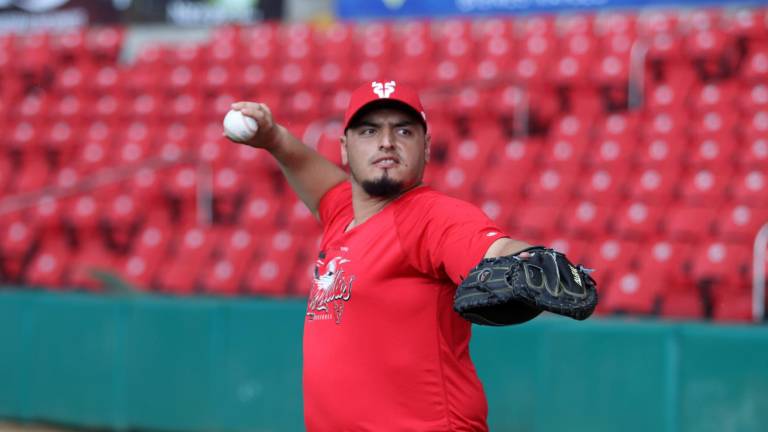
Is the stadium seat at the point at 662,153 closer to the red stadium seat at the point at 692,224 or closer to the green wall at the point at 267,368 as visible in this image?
the red stadium seat at the point at 692,224

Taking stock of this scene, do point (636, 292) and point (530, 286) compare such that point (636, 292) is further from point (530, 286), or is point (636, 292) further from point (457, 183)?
point (530, 286)

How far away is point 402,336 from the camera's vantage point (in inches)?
109

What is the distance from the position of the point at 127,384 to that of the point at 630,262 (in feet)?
12.5

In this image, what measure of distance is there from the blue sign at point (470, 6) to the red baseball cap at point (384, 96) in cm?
885

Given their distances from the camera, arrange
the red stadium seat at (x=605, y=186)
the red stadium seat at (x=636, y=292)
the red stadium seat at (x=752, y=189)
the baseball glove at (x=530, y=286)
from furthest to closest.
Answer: the red stadium seat at (x=605, y=186) < the red stadium seat at (x=752, y=189) < the red stadium seat at (x=636, y=292) < the baseball glove at (x=530, y=286)

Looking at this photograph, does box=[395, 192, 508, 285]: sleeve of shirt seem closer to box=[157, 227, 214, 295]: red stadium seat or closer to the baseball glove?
the baseball glove

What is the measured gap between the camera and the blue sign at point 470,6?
11.5 meters

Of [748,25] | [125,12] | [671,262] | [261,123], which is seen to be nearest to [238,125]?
[261,123]

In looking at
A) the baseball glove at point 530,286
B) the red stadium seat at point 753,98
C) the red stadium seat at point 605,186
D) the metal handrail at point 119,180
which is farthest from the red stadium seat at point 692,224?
the baseball glove at point 530,286

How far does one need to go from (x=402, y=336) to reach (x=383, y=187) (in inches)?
15.1

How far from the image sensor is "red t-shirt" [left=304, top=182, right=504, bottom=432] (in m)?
2.76

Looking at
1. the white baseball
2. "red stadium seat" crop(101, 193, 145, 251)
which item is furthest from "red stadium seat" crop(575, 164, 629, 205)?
the white baseball

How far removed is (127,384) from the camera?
26.5 feet

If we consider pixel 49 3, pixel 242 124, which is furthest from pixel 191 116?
pixel 242 124
